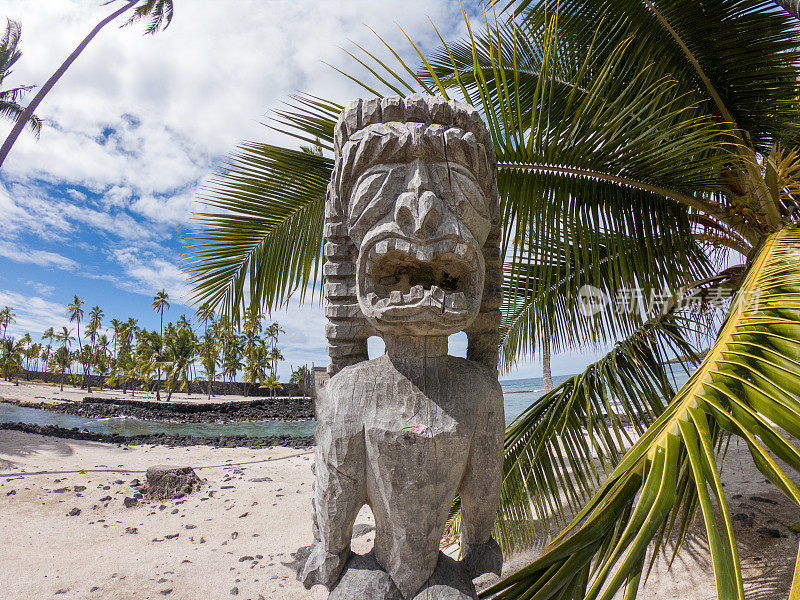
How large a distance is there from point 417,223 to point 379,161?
1.18ft

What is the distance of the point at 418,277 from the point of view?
6.55 ft

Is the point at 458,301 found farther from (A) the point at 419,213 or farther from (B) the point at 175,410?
(B) the point at 175,410

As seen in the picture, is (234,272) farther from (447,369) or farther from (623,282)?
(623,282)

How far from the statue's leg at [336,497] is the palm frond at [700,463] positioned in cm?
61

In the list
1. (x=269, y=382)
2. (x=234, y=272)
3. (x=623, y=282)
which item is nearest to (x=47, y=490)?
(x=234, y=272)

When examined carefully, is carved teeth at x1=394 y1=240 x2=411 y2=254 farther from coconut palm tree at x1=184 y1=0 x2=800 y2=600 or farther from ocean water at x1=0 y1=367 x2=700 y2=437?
ocean water at x1=0 y1=367 x2=700 y2=437

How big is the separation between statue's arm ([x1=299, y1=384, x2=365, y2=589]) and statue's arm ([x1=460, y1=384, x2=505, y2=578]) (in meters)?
0.45

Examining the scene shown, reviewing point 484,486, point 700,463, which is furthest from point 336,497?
point 700,463

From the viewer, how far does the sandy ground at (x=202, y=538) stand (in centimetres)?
418

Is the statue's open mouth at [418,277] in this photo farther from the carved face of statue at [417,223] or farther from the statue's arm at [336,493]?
the statue's arm at [336,493]

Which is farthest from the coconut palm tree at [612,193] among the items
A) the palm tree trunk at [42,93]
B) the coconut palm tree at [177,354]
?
the coconut palm tree at [177,354]

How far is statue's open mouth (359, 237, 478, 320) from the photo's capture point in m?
1.73

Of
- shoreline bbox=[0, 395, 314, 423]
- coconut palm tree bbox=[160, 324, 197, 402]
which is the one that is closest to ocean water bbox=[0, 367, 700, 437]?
shoreline bbox=[0, 395, 314, 423]

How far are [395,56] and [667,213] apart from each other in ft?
8.26
